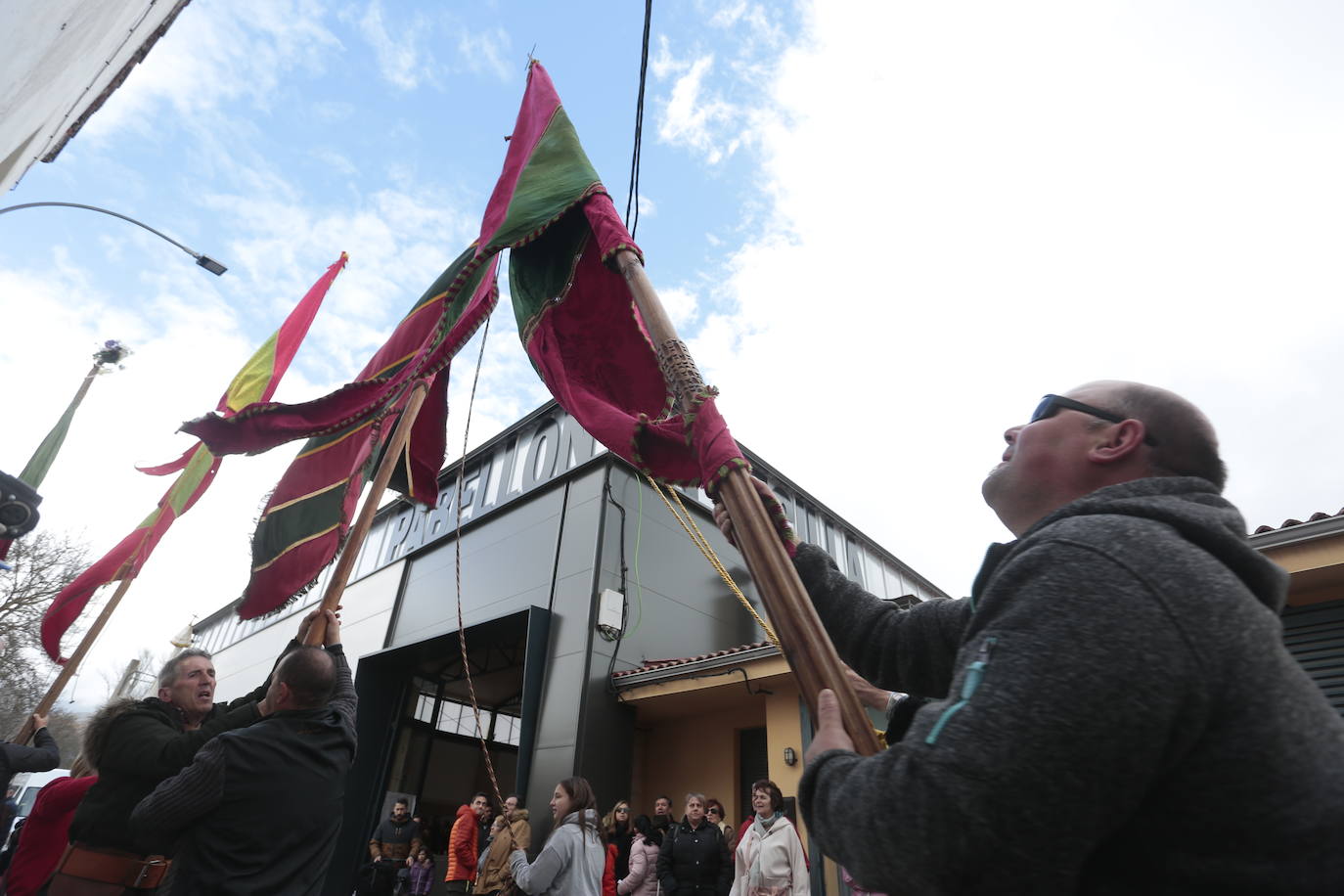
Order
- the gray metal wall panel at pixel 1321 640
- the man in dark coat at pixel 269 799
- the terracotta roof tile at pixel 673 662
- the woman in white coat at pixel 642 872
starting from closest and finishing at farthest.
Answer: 1. the man in dark coat at pixel 269 799
2. the gray metal wall panel at pixel 1321 640
3. the woman in white coat at pixel 642 872
4. the terracotta roof tile at pixel 673 662

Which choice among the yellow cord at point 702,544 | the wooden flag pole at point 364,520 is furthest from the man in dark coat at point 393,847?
the wooden flag pole at point 364,520

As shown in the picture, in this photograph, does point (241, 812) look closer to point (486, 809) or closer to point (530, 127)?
point (530, 127)

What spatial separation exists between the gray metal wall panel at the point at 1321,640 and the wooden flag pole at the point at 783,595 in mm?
6276

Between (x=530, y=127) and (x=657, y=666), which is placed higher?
(x=530, y=127)

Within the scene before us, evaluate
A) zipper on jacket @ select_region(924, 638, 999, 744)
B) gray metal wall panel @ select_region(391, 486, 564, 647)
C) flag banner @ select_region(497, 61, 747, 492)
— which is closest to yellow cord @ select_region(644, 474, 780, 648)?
flag banner @ select_region(497, 61, 747, 492)

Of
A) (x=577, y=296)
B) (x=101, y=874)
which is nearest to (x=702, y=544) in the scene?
(x=577, y=296)

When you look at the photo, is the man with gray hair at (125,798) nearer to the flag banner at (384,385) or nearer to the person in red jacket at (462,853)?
the flag banner at (384,385)

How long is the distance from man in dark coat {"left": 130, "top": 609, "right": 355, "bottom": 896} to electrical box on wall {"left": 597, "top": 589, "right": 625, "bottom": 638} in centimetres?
656

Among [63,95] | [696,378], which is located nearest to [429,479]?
[696,378]

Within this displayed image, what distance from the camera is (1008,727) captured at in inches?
27.9

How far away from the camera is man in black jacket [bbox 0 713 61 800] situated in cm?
399

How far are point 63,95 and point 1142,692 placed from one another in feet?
20.5

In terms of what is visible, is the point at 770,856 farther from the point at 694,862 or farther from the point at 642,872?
the point at 642,872

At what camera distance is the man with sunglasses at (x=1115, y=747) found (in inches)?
26.9
